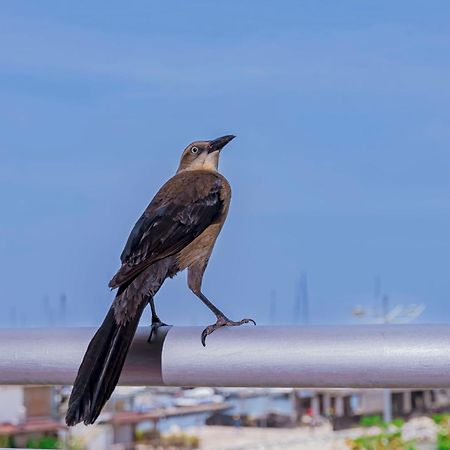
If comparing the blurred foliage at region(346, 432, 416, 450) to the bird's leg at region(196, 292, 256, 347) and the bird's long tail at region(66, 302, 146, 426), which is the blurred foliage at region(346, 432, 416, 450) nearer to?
the bird's leg at region(196, 292, 256, 347)

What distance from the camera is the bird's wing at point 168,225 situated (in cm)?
205

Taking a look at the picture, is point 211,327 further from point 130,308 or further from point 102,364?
point 130,308

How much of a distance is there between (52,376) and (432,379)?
1.69ft

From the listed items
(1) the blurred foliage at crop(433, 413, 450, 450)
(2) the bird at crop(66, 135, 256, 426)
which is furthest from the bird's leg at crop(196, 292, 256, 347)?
(1) the blurred foliage at crop(433, 413, 450, 450)

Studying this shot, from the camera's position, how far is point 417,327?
1.32 meters

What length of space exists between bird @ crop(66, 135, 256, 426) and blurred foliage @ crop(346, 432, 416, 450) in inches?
526

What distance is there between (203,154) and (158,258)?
3.42 feet

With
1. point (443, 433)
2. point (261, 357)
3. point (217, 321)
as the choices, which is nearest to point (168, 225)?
point (217, 321)

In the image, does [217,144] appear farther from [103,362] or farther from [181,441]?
[181,441]

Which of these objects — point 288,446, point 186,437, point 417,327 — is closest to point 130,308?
point 417,327

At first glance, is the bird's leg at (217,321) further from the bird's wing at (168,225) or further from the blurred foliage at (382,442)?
the blurred foliage at (382,442)

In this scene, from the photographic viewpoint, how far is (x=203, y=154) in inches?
122

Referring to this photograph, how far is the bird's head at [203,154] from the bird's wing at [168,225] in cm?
50

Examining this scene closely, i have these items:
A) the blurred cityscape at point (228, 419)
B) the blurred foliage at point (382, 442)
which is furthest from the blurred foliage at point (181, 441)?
the blurred foliage at point (382, 442)
